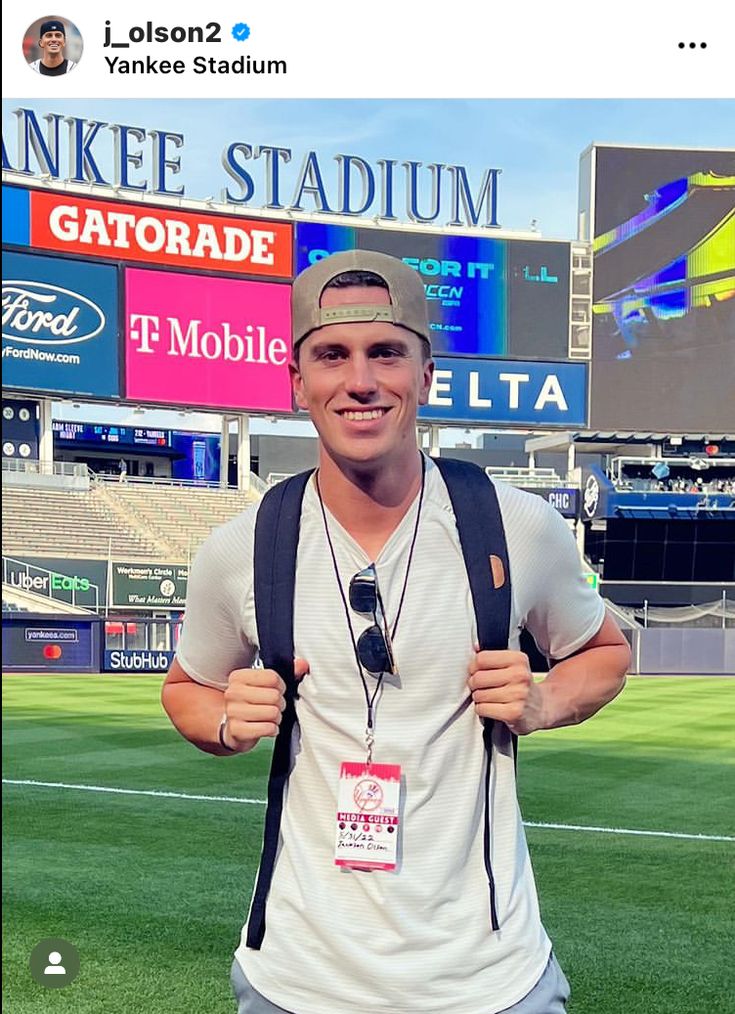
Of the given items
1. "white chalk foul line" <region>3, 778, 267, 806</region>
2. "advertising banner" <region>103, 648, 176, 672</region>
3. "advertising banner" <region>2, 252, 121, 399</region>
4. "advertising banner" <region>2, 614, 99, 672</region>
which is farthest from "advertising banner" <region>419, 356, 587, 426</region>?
"white chalk foul line" <region>3, 778, 267, 806</region>

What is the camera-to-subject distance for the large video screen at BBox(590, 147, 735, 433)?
39.9m

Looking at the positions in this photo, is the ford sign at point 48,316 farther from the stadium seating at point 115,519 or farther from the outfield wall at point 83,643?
the outfield wall at point 83,643

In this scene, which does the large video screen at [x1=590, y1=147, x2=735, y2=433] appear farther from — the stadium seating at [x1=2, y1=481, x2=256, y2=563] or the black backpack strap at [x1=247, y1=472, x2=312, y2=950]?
the black backpack strap at [x1=247, y1=472, x2=312, y2=950]

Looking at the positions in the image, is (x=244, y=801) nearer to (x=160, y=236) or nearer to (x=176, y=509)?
(x=176, y=509)

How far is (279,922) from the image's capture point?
207cm

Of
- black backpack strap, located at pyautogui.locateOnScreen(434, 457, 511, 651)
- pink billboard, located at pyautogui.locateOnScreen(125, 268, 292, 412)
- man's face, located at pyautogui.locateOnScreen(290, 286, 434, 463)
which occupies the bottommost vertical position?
black backpack strap, located at pyautogui.locateOnScreen(434, 457, 511, 651)

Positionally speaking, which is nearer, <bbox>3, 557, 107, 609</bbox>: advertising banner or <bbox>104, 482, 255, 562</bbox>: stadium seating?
<bbox>3, 557, 107, 609</bbox>: advertising banner

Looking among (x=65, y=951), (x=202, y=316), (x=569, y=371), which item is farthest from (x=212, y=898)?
(x=569, y=371)

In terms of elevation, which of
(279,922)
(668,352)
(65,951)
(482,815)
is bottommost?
(65,951)

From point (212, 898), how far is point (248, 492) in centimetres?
3508

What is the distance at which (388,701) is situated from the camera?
209 cm

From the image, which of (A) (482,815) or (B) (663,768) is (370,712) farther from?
(B) (663,768)

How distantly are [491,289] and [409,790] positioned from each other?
39.0 meters
